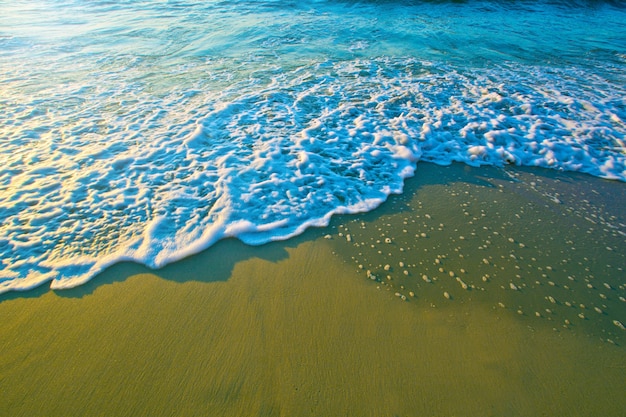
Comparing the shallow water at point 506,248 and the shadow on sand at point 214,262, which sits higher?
the shadow on sand at point 214,262

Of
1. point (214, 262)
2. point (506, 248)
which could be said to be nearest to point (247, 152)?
point (214, 262)

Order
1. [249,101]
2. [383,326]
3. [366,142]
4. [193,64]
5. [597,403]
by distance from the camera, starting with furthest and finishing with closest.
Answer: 1. [193,64]
2. [249,101]
3. [366,142]
4. [383,326]
5. [597,403]

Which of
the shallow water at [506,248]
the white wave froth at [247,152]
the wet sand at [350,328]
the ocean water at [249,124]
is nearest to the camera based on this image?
the wet sand at [350,328]

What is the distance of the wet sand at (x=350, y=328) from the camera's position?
2213 mm

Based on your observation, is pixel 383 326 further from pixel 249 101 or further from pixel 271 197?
pixel 249 101

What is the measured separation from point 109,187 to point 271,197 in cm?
200

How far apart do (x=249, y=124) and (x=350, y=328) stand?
13.1ft

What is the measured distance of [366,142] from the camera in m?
5.14

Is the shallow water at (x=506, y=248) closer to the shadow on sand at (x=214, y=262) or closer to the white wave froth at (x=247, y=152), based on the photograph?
the shadow on sand at (x=214, y=262)

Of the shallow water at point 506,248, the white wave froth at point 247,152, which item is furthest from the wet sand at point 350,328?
the white wave froth at point 247,152

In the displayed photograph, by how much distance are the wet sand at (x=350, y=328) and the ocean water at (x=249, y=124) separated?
445mm

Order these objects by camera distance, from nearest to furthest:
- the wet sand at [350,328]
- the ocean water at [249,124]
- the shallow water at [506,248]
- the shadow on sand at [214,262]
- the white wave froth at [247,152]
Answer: the wet sand at [350,328] < the shallow water at [506,248] < the shadow on sand at [214,262] < the white wave froth at [247,152] < the ocean water at [249,124]

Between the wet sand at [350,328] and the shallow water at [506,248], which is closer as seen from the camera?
the wet sand at [350,328]

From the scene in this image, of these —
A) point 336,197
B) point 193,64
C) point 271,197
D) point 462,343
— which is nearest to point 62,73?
point 193,64
